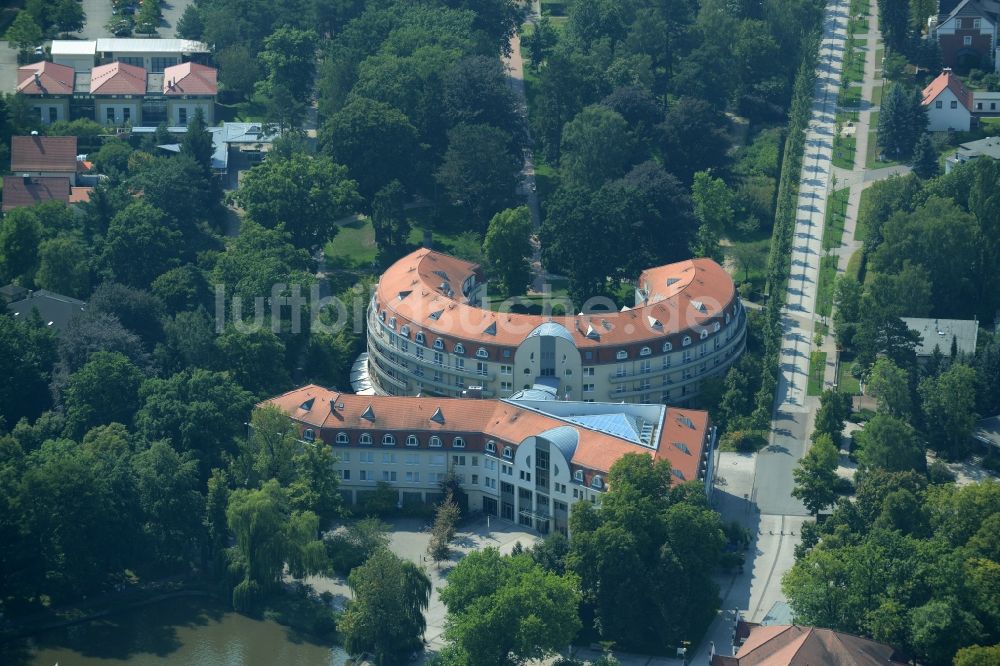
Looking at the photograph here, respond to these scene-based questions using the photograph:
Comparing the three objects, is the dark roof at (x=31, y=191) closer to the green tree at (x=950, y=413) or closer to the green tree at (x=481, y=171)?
the green tree at (x=481, y=171)

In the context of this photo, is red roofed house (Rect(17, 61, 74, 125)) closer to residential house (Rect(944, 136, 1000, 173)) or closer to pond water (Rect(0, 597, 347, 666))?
pond water (Rect(0, 597, 347, 666))

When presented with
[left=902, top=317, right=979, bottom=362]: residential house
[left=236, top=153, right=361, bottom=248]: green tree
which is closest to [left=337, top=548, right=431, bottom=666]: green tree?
[left=902, top=317, right=979, bottom=362]: residential house

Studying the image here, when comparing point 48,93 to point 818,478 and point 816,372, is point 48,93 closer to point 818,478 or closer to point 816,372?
point 816,372

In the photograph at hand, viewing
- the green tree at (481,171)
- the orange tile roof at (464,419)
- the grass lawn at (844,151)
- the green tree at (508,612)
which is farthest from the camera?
the grass lawn at (844,151)

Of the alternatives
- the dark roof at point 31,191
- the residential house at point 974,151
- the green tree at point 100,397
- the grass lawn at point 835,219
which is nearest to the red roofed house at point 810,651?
the green tree at point 100,397

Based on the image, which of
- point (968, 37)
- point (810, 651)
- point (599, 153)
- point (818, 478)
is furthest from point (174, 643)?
point (968, 37)

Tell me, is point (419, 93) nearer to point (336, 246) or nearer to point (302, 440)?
point (336, 246)
